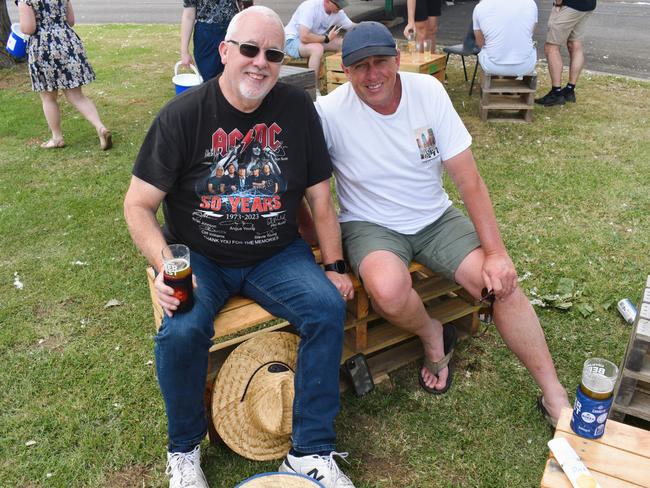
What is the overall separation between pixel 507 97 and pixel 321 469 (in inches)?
208

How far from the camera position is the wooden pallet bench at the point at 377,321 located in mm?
2557

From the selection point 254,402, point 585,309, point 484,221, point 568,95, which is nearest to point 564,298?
point 585,309

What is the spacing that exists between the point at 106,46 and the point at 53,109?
223 inches

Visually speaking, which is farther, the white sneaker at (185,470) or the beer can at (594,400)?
the white sneaker at (185,470)

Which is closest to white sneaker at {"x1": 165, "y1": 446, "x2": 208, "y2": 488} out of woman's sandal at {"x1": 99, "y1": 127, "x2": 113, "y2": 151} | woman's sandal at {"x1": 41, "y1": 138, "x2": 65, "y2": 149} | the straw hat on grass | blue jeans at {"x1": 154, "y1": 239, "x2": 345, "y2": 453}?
blue jeans at {"x1": 154, "y1": 239, "x2": 345, "y2": 453}

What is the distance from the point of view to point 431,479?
243 centimetres

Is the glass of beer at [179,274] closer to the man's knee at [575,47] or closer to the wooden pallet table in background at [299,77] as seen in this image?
the wooden pallet table in background at [299,77]

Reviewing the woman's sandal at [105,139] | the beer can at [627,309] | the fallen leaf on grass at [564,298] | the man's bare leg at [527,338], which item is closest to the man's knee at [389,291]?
the man's bare leg at [527,338]

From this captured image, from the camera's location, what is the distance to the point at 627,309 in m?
3.25

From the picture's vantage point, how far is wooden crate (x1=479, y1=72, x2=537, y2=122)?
621 cm

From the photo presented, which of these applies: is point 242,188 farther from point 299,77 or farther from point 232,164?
point 299,77

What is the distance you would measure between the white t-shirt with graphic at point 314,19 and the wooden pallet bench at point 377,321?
188 inches

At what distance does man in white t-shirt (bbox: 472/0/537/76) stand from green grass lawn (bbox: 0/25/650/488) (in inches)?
23.6

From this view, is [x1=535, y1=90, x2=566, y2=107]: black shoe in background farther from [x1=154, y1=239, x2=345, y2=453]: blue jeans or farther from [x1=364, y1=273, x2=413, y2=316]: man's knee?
[x1=154, y1=239, x2=345, y2=453]: blue jeans
